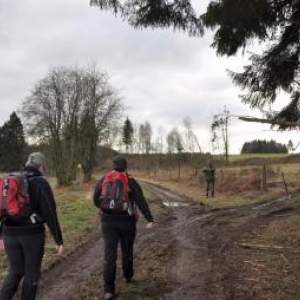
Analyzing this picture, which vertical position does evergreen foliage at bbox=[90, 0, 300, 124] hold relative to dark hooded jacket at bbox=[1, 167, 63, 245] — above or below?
above

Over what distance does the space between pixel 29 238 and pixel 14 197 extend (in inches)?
20.3

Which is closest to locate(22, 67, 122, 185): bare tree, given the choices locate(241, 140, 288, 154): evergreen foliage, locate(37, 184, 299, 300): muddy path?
locate(37, 184, 299, 300): muddy path

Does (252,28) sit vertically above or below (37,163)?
above

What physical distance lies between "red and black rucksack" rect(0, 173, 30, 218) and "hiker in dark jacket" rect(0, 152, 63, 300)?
89 mm

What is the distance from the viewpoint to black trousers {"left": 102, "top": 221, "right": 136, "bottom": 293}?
7.04 m

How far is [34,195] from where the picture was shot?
18.8 feet

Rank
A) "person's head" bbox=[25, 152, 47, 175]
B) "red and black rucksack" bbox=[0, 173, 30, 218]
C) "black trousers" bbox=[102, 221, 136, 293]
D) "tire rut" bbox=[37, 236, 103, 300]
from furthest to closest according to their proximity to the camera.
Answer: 1. "tire rut" bbox=[37, 236, 103, 300]
2. "black trousers" bbox=[102, 221, 136, 293]
3. "person's head" bbox=[25, 152, 47, 175]
4. "red and black rucksack" bbox=[0, 173, 30, 218]

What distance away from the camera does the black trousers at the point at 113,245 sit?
704 centimetres

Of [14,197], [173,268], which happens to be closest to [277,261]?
[173,268]

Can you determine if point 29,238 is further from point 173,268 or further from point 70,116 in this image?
point 70,116

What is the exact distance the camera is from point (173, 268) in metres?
8.70

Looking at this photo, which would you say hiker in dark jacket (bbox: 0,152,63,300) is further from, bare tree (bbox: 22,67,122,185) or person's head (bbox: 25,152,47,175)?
bare tree (bbox: 22,67,122,185)

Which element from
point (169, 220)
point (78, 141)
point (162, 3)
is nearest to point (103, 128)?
point (78, 141)

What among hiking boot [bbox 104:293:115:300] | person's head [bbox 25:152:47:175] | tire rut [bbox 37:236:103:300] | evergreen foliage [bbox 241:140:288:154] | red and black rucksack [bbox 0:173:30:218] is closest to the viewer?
red and black rucksack [bbox 0:173:30:218]
